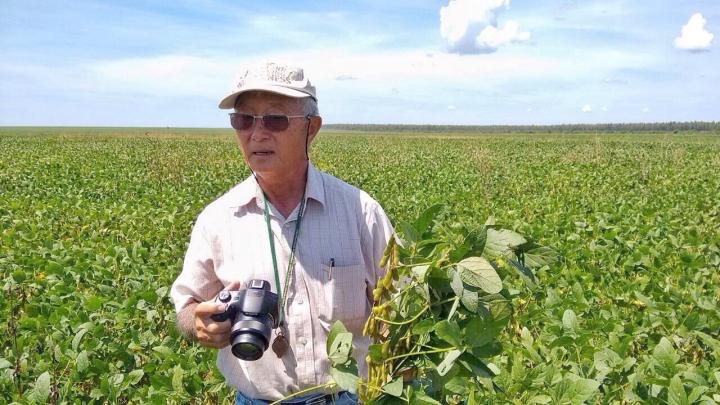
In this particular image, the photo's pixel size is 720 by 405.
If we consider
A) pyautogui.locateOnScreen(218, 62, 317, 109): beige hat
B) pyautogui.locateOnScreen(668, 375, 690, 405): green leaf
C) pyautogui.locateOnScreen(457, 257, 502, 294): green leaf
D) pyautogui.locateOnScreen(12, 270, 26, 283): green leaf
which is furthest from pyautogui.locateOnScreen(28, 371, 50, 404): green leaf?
pyautogui.locateOnScreen(668, 375, 690, 405): green leaf

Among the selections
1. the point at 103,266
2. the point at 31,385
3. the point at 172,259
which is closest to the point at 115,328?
the point at 31,385

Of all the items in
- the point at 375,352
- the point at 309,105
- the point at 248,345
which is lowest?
the point at 248,345

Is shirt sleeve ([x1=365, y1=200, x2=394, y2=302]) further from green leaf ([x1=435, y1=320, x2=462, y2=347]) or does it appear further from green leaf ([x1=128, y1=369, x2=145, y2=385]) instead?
green leaf ([x1=128, y1=369, x2=145, y2=385])

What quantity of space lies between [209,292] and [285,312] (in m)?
0.29

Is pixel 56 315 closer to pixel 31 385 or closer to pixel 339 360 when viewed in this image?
pixel 31 385

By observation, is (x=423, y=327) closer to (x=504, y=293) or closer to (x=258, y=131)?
(x=504, y=293)

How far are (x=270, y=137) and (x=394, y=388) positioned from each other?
949mm

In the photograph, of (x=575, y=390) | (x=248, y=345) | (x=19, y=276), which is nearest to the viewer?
(x=248, y=345)

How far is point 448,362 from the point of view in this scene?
1123mm

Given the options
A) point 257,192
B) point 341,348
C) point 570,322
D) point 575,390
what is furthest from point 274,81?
point 570,322

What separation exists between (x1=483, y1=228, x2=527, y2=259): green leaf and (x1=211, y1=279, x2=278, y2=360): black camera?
65 centimetres

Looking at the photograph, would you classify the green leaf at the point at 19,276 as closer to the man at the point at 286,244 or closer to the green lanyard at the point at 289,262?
the man at the point at 286,244

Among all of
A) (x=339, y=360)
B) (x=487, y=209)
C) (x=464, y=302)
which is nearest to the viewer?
(x=464, y=302)

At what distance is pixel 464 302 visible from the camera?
114cm
